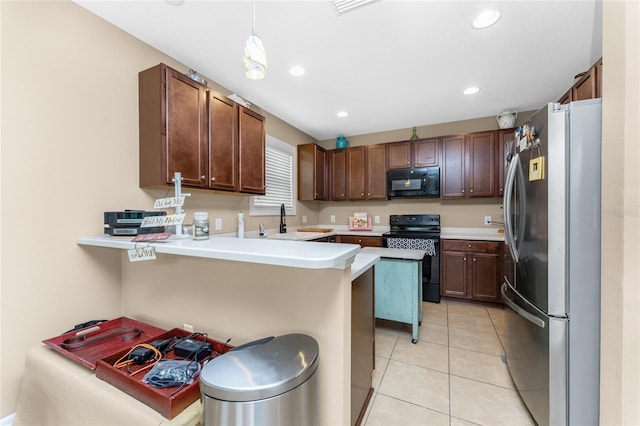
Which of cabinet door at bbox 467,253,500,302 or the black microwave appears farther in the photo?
the black microwave

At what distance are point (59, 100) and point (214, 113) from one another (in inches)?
39.9

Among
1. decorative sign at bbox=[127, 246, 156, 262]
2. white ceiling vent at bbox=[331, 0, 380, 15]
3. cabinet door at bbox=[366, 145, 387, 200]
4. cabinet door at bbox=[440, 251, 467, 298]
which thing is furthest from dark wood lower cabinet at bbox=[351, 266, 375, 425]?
cabinet door at bbox=[366, 145, 387, 200]

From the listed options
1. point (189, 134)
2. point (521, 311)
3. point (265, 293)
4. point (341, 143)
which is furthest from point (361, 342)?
point (341, 143)

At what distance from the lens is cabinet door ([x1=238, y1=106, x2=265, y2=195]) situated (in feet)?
8.69

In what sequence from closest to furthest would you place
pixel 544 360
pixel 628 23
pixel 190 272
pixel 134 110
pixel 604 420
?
pixel 628 23, pixel 604 420, pixel 544 360, pixel 190 272, pixel 134 110

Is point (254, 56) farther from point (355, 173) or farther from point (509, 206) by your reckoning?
point (355, 173)

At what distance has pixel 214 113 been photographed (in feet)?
7.64

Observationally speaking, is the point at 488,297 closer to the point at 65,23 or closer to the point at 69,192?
the point at 69,192

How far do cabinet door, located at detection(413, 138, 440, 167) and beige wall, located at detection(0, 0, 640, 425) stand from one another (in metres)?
2.67

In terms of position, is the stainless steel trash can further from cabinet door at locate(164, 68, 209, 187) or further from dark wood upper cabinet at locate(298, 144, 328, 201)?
dark wood upper cabinet at locate(298, 144, 328, 201)

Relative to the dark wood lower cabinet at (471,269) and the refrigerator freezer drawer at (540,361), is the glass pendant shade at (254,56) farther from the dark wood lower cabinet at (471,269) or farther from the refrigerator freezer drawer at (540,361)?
the dark wood lower cabinet at (471,269)

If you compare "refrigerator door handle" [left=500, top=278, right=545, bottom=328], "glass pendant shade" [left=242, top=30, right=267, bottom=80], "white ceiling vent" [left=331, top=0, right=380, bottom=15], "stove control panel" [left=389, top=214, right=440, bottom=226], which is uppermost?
"white ceiling vent" [left=331, top=0, right=380, bottom=15]

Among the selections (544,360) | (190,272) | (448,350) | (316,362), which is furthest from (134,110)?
(448,350)

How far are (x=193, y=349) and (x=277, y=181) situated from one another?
2793mm
